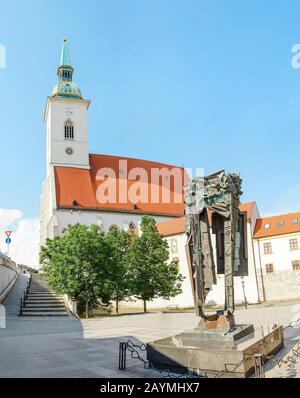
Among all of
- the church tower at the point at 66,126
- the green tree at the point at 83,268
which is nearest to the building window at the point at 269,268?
the green tree at the point at 83,268

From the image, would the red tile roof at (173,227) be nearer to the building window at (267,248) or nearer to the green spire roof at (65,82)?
the building window at (267,248)

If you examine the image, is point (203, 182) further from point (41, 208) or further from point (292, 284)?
point (41, 208)

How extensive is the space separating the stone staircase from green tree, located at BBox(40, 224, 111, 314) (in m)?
1.21

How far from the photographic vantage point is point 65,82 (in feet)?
203

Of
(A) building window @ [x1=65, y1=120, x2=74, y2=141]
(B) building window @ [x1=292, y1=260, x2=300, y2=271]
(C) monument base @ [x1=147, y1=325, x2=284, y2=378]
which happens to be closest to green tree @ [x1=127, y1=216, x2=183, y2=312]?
(B) building window @ [x1=292, y1=260, x2=300, y2=271]

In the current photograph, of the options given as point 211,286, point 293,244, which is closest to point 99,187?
point 293,244

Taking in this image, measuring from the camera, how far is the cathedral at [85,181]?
5312 centimetres

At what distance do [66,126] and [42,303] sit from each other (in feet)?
117

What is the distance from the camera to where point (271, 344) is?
33.1 feet

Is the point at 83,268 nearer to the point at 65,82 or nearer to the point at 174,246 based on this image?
the point at 174,246

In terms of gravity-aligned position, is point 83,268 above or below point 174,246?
below
